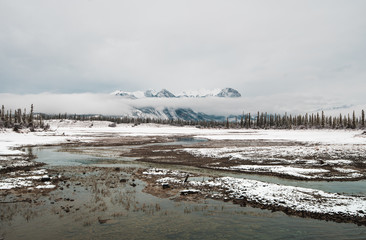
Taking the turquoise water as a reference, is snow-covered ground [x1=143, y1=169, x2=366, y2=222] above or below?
above

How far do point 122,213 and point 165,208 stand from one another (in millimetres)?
2670

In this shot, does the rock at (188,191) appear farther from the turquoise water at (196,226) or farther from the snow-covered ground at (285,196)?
the turquoise water at (196,226)

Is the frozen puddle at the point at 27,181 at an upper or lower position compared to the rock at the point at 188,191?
lower

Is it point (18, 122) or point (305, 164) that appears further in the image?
point (18, 122)

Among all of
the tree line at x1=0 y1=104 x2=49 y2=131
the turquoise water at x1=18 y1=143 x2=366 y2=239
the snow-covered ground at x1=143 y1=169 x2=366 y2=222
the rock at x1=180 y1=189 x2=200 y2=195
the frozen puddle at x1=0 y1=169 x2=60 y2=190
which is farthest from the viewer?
the tree line at x1=0 y1=104 x2=49 y2=131

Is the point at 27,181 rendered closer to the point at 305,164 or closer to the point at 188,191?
the point at 188,191

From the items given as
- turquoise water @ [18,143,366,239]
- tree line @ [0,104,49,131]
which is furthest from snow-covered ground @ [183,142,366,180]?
tree line @ [0,104,49,131]

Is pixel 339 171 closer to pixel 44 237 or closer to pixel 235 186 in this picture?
pixel 235 186

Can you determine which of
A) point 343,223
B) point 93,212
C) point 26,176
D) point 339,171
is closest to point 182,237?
point 93,212

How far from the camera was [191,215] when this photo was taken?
13.8 meters

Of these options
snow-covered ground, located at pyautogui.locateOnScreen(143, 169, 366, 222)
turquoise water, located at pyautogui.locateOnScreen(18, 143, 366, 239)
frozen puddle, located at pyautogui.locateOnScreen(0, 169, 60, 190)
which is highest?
snow-covered ground, located at pyautogui.locateOnScreen(143, 169, 366, 222)

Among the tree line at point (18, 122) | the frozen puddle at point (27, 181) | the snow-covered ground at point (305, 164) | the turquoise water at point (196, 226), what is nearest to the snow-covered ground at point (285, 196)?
the turquoise water at point (196, 226)

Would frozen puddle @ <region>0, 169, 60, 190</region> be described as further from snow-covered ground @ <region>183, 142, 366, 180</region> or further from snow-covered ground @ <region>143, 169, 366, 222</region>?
snow-covered ground @ <region>183, 142, 366, 180</region>

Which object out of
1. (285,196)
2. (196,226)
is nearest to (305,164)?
(285,196)
